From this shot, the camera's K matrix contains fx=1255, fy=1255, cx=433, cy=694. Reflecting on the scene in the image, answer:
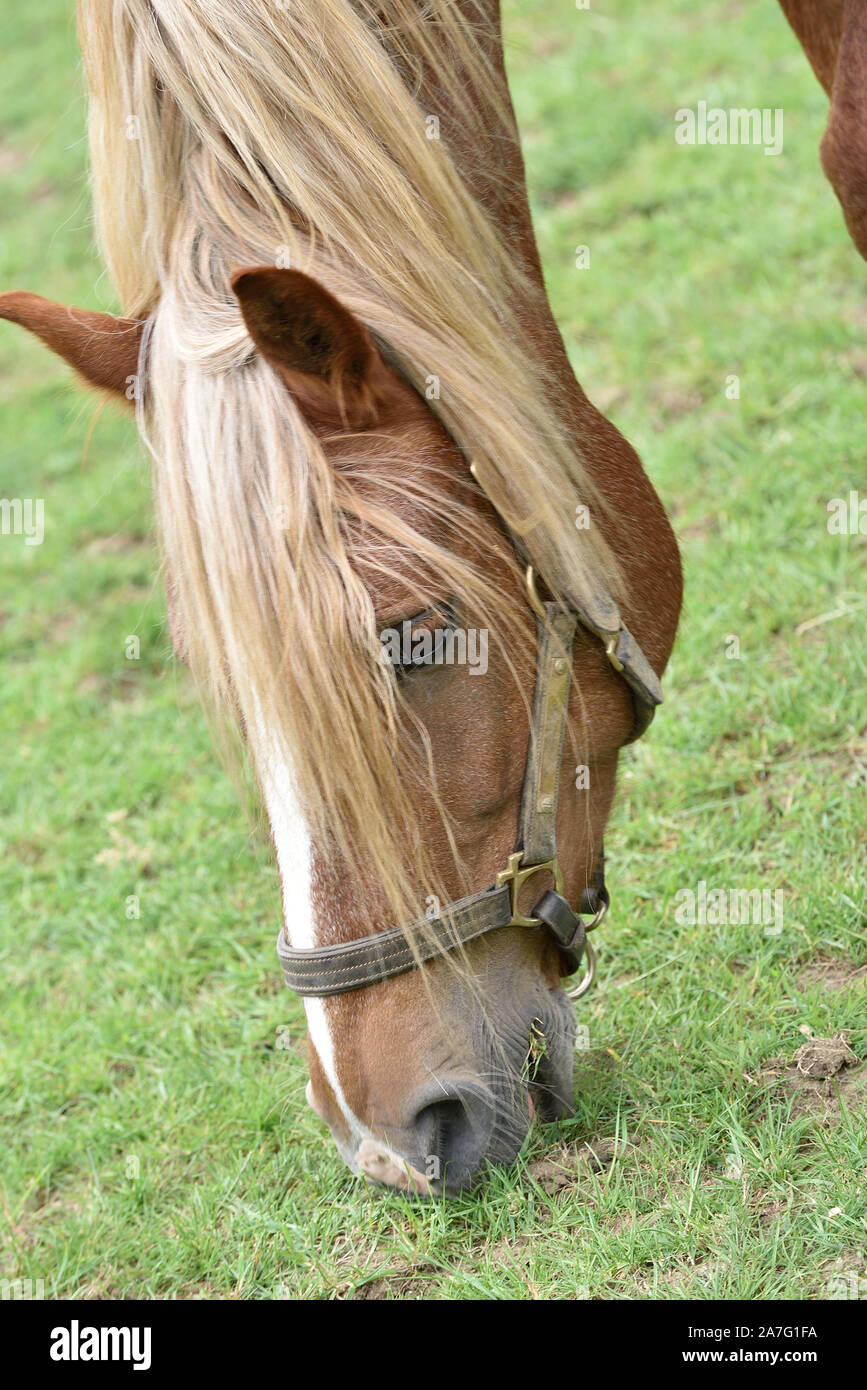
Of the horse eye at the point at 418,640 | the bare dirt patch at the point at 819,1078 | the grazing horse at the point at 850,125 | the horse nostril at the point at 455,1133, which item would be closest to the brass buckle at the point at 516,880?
the horse nostril at the point at 455,1133

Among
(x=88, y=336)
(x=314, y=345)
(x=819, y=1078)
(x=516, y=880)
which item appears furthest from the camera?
(x=819, y=1078)

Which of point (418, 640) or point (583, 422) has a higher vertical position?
point (583, 422)

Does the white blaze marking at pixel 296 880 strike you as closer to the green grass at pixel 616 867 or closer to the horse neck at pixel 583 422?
the green grass at pixel 616 867

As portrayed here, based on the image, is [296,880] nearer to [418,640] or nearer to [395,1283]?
[418,640]

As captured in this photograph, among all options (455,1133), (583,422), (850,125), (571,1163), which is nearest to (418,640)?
(583,422)

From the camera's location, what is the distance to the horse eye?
1.87 m

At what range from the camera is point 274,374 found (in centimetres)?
184

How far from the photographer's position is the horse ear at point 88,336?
7.17 feet

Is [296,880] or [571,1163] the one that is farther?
[571,1163]

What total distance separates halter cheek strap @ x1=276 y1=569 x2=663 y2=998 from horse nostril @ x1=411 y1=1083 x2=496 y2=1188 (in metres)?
0.24

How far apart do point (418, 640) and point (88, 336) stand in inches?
33.7

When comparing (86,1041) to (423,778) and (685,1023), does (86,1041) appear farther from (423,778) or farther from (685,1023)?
(423,778)

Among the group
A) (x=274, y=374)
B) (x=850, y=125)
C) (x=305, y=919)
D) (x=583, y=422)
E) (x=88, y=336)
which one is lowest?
(x=305, y=919)
